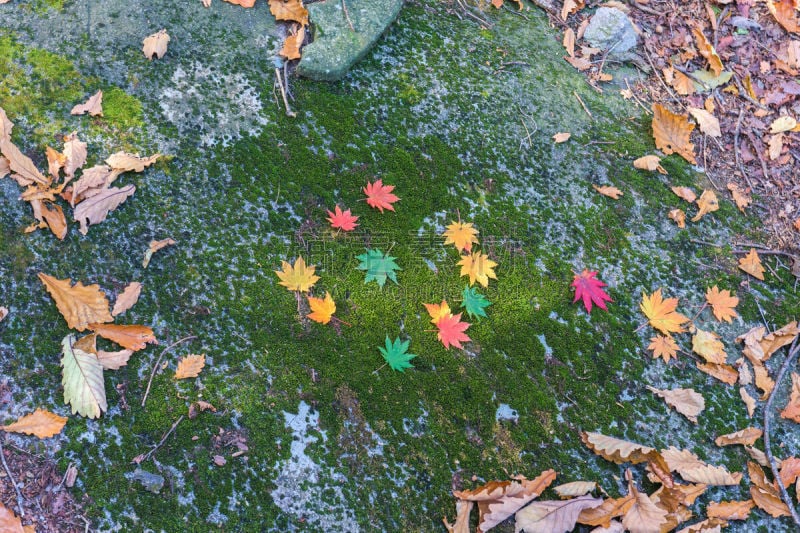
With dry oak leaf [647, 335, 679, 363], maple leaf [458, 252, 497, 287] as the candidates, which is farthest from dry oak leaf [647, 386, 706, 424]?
maple leaf [458, 252, 497, 287]

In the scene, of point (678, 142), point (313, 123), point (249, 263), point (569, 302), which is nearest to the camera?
point (249, 263)

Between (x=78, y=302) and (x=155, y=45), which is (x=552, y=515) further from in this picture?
(x=155, y=45)

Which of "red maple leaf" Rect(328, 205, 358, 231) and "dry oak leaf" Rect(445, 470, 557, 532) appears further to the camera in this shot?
"red maple leaf" Rect(328, 205, 358, 231)

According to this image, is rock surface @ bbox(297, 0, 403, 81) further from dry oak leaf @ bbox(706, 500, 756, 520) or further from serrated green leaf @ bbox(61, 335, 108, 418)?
dry oak leaf @ bbox(706, 500, 756, 520)

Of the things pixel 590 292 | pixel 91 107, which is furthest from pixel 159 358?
pixel 590 292

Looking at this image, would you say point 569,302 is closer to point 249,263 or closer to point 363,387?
point 363,387

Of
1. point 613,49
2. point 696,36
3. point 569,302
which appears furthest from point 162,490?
point 696,36

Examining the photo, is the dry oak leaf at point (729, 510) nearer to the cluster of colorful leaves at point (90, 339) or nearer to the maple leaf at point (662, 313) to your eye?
the maple leaf at point (662, 313)
